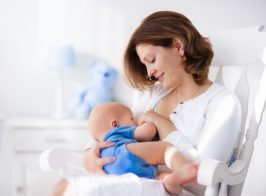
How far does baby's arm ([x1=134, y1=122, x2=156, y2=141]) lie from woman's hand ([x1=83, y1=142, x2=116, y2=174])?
3.6 inches

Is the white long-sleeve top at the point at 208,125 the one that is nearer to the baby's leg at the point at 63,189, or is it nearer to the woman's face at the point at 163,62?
the woman's face at the point at 163,62

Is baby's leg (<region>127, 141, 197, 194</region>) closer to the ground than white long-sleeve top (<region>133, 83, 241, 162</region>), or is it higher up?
closer to the ground

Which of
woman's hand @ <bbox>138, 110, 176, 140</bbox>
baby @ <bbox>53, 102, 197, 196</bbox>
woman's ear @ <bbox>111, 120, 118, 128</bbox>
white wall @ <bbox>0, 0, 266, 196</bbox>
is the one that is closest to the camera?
baby @ <bbox>53, 102, 197, 196</bbox>

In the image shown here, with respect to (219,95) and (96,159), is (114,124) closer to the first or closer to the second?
(96,159)

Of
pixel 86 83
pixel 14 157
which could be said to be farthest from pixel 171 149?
pixel 86 83

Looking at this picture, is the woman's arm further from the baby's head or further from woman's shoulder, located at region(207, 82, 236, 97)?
the baby's head

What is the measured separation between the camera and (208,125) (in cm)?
139

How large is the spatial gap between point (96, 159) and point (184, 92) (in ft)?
1.27

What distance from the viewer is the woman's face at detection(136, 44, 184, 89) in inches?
59.9

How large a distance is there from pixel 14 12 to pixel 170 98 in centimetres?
174

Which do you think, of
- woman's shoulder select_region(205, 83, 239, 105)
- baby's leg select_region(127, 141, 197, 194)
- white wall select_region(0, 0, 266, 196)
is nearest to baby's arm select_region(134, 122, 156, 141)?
baby's leg select_region(127, 141, 197, 194)

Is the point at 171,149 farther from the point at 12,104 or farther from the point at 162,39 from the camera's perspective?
the point at 12,104

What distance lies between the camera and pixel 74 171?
162 cm

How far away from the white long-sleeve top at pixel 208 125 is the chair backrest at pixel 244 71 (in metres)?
0.05
